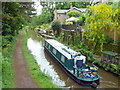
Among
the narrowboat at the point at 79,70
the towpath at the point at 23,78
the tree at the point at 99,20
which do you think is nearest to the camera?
the towpath at the point at 23,78

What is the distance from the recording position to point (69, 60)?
45.0 ft

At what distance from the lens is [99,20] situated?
16.4 m

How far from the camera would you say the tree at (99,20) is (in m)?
16.2

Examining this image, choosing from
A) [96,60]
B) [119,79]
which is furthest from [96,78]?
[96,60]

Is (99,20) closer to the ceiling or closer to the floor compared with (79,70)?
closer to the ceiling

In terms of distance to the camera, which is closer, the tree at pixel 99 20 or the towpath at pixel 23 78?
the towpath at pixel 23 78

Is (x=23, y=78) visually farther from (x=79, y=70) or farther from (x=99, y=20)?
(x=99, y=20)

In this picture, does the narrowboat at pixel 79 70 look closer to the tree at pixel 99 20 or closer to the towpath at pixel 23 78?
the towpath at pixel 23 78

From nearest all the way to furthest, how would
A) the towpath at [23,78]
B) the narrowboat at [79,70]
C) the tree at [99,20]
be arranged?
1. the towpath at [23,78]
2. the narrowboat at [79,70]
3. the tree at [99,20]

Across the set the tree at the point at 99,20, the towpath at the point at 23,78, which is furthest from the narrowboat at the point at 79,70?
the tree at the point at 99,20

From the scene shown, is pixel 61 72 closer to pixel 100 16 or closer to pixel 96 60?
pixel 96 60

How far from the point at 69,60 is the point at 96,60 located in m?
4.16

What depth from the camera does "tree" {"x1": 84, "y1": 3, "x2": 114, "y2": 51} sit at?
1617 cm

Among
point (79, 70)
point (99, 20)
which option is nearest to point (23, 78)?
point (79, 70)
